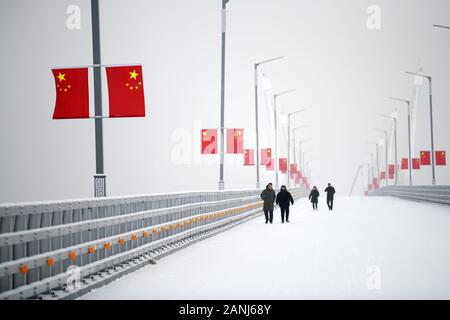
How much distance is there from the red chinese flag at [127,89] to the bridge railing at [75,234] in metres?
1.81

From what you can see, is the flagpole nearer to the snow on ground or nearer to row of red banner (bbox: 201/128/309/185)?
the snow on ground

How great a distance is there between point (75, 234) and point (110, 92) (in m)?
5.51

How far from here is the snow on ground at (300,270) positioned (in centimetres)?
1087

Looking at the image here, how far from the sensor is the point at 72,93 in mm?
16484

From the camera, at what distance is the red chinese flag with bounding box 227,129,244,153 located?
36.9 meters

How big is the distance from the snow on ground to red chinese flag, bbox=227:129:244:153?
46.8ft

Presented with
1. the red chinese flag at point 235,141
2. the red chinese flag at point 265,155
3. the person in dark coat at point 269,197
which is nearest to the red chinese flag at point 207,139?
the red chinese flag at point 235,141

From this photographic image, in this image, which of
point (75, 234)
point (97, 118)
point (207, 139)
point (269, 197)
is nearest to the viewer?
point (75, 234)

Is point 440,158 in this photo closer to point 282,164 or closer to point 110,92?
point 282,164

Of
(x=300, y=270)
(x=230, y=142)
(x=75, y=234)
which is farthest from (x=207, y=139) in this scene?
(x=75, y=234)

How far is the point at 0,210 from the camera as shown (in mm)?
8617
